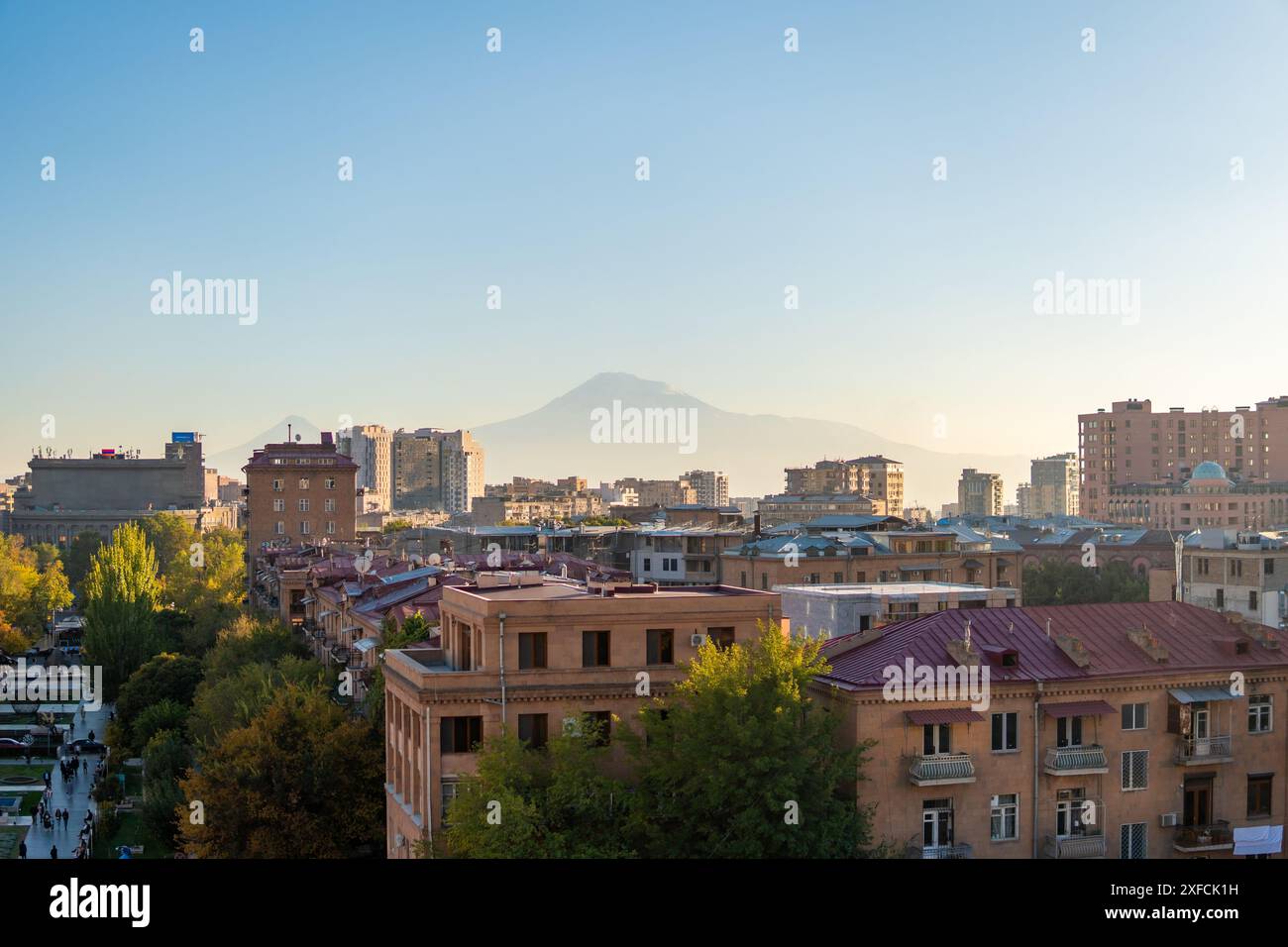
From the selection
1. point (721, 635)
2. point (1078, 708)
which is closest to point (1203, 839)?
point (1078, 708)

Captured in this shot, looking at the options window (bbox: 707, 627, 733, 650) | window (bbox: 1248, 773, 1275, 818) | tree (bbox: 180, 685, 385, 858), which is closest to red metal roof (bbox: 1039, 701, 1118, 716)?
window (bbox: 1248, 773, 1275, 818)

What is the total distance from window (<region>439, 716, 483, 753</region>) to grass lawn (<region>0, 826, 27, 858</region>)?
1779 cm

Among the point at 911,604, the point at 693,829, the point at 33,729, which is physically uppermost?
the point at 911,604

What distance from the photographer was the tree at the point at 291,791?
27.2 meters

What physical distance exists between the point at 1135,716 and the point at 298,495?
76110 mm

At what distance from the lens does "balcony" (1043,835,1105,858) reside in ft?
77.8

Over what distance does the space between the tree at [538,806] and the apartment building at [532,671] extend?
0.92 metres

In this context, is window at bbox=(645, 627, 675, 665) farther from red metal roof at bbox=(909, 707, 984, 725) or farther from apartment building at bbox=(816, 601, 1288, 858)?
red metal roof at bbox=(909, 707, 984, 725)

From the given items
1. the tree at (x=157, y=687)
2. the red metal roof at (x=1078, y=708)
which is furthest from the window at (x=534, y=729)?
the tree at (x=157, y=687)

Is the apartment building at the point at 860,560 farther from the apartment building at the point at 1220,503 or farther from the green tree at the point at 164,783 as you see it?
the apartment building at the point at 1220,503
